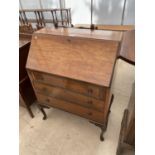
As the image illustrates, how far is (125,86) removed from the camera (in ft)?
6.52

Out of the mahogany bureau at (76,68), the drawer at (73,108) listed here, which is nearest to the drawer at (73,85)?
the mahogany bureau at (76,68)

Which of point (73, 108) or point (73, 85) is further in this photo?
point (73, 108)

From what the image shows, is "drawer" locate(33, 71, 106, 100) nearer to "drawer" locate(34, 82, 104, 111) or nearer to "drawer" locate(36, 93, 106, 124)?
"drawer" locate(34, 82, 104, 111)

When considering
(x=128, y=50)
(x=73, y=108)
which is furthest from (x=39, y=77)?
(x=128, y=50)

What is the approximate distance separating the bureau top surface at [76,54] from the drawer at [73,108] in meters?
0.34

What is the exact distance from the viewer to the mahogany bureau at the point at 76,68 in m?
0.99

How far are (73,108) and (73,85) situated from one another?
0.95 ft

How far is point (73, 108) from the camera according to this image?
1290 millimetres

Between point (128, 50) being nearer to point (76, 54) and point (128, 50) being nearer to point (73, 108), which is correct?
point (76, 54)

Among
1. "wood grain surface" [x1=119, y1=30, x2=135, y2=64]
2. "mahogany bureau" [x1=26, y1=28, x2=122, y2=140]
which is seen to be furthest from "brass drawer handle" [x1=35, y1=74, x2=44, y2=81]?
"wood grain surface" [x1=119, y1=30, x2=135, y2=64]

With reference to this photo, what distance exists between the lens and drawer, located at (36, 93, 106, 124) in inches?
47.9

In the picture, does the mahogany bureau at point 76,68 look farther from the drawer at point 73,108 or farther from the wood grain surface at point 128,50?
the wood grain surface at point 128,50
